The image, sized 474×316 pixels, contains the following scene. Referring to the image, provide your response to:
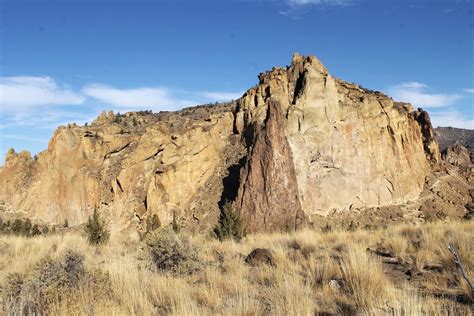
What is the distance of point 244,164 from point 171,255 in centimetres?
4382

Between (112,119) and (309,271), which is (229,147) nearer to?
(112,119)

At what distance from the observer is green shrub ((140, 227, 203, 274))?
748 cm

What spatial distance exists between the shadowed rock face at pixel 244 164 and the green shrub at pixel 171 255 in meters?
38.2

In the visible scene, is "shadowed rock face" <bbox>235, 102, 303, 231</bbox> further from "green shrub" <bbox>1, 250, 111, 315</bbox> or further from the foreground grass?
"green shrub" <bbox>1, 250, 111, 315</bbox>

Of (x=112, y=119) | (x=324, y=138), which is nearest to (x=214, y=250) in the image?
(x=324, y=138)

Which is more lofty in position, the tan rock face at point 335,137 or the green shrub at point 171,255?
the tan rock face at point 335,137

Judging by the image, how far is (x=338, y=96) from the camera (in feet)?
192

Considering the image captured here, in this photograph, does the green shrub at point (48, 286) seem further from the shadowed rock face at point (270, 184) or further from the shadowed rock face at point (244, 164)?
the shadowed rock face at point (244, 164)

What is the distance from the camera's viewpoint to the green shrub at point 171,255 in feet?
24.5

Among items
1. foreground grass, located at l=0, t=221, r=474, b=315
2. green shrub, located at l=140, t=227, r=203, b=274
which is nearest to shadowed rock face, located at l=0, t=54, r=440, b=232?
green shrub, located at l=140, t=227, r=203, b=274

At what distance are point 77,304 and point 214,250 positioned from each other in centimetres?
594

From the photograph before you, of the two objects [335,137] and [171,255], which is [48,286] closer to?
[171,255]

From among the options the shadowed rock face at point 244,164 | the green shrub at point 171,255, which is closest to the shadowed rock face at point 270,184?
the shadowed rock face at point 244,164

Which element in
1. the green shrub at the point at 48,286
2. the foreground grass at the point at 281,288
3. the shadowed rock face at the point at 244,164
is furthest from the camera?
the shadowed rock face at the point at 244,164
